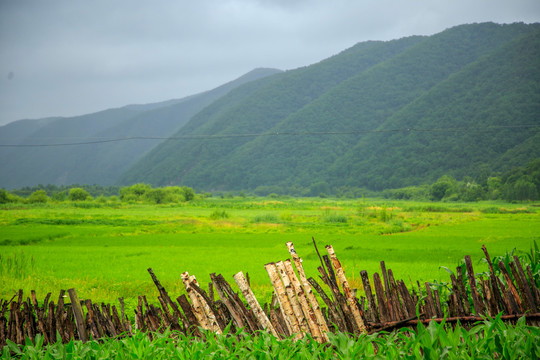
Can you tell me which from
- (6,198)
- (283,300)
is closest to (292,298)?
(283,300)

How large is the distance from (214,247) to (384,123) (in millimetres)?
62594

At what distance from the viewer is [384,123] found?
7662 centimetres

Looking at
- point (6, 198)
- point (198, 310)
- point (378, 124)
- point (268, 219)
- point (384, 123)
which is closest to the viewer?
point (198, 310)

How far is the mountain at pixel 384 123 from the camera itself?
60000mm

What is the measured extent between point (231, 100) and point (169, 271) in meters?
134

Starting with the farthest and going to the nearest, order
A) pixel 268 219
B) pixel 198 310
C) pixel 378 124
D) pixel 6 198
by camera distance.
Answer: pixel 378 124 < pixel 6 198 < pixel 268 219 < pixel 198 310

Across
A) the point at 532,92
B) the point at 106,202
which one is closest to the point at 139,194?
the point at 106,202

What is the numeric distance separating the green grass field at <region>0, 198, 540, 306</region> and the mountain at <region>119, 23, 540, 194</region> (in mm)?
15335

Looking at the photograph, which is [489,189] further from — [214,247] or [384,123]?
[214,247]

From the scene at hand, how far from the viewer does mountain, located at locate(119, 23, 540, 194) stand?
197ft

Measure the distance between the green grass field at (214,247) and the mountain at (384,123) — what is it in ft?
50.3

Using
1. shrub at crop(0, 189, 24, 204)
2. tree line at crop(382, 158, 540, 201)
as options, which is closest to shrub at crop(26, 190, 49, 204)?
shrub at crop(0, 189, 24, 204)

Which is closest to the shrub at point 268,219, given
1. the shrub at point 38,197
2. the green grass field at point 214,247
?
the green grass field at point 214,247

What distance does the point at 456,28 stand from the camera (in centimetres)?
10375
